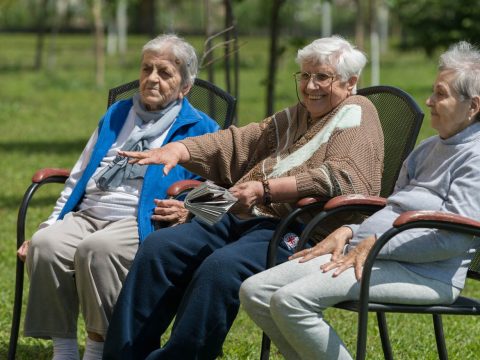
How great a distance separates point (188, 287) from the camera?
4188 mm

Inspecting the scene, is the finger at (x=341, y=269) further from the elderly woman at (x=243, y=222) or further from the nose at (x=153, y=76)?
the nose at (x=153, y=76)

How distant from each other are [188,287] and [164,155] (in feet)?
2.01

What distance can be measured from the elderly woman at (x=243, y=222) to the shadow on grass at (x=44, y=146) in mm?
9289

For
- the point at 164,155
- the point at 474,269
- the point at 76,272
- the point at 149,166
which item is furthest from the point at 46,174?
the point at 474,269

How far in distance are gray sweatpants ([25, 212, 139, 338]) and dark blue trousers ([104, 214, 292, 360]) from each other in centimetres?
20

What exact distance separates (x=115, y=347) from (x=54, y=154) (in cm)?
923

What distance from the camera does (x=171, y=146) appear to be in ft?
15.1

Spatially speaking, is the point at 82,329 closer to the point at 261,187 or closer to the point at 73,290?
the point at 73,290

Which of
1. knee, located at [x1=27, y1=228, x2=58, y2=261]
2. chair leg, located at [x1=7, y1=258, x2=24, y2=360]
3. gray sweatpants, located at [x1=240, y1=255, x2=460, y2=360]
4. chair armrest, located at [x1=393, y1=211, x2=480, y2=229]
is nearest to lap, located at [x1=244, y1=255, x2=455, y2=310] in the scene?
gray sweatpants, located at [x1=240, y1=255, x2=460, y2=360]

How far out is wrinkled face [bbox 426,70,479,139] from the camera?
391 centimetres

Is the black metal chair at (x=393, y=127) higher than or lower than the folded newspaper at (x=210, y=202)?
higher

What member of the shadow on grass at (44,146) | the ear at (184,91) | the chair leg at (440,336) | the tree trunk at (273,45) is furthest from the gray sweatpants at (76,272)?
the shadow on grass at (44,146)

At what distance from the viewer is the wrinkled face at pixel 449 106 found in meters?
3.91

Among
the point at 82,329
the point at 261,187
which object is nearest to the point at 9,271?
the point at 82,329
